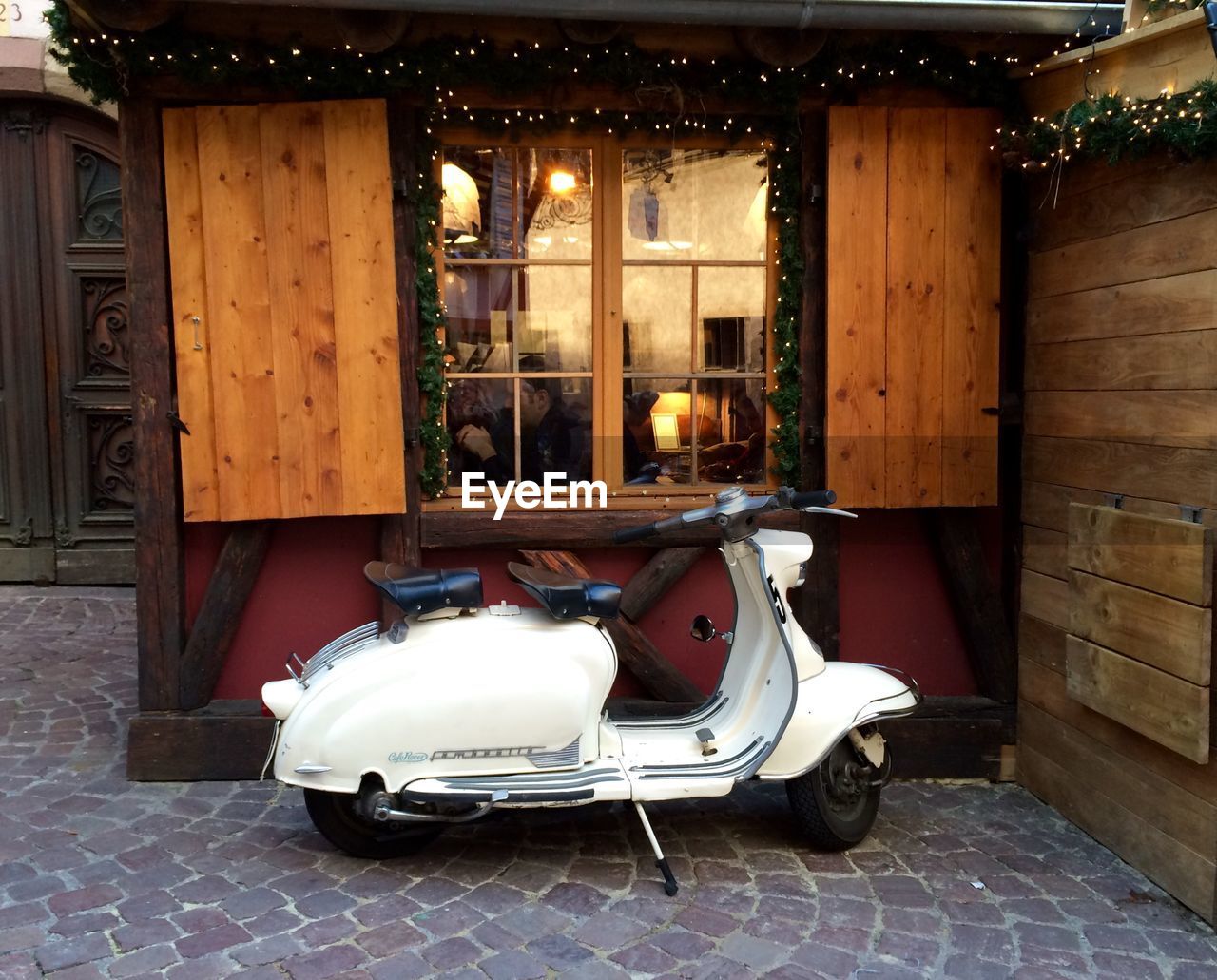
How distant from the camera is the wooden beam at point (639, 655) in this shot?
15.5ft

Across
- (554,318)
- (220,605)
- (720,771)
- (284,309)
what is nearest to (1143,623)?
(720,771)

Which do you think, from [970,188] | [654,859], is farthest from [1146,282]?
[654,859]

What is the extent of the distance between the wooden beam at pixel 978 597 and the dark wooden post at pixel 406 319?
2.37 meters

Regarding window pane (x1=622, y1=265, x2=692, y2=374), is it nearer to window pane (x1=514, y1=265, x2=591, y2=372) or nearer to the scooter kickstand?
window pane (x1=514, y1=265, x2=591, y2=372)

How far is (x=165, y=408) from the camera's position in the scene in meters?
4.54

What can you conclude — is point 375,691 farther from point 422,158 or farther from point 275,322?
point 422,158

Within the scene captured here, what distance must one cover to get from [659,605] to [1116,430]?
6.75ft

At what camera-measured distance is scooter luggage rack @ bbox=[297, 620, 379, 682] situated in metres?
3.68

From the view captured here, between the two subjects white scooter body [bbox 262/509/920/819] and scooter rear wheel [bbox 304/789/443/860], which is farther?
scooter rear wheel [bbox 304/789/443/860]

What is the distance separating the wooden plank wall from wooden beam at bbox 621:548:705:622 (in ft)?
4.91

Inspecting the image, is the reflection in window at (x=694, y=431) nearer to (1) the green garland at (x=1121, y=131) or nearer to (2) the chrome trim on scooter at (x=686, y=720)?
(2) the chrome trim on scooter at (x=686, y=720)

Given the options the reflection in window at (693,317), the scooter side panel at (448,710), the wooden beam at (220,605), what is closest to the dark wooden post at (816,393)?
the reflection in window at (693,317)

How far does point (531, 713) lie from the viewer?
3576mm

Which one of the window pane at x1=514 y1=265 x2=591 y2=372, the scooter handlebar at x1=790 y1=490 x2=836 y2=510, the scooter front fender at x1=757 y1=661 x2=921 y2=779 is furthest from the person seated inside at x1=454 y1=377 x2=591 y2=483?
the scooter front fender at x1=757 y1=661 x2=921 y2=779
